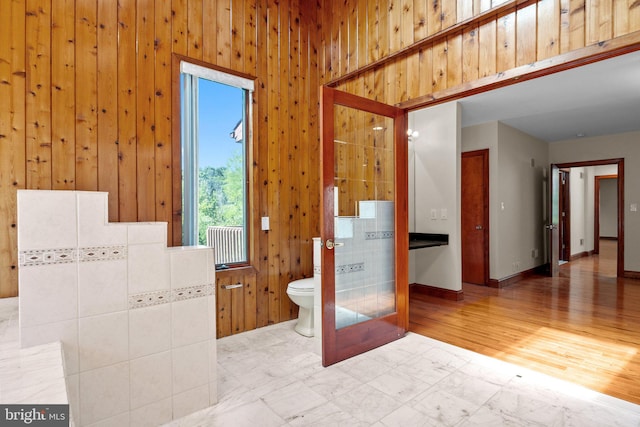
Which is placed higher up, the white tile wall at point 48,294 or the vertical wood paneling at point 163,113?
the vertical wood paneling at point 163,113

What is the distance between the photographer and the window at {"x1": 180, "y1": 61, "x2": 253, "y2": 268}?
9.12 ft

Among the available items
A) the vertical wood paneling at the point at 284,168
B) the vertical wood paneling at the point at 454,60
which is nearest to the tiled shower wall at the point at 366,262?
the vertical wood paneling at the point at 284,168

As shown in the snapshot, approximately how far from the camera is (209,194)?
119 inches

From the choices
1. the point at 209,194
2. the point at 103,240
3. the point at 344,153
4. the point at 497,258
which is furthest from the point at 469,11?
the point at 497,258

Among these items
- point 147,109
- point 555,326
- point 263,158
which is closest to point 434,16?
point 263,158

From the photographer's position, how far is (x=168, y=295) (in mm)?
1871

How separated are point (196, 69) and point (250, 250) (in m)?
1.68

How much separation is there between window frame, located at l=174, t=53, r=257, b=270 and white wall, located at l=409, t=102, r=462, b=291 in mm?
2635

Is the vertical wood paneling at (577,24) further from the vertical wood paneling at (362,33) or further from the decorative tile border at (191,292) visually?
the decorative tile border at (191,292)

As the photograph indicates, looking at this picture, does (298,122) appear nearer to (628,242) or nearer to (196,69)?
(196,69)

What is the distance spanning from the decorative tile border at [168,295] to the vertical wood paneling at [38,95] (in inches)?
42.5

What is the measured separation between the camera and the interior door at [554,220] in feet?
19.6

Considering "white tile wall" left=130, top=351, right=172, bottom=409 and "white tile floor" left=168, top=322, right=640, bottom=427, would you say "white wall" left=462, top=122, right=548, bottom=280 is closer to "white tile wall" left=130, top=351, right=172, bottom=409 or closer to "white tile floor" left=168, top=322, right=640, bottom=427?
"white tile floor" left=168, top=322, right=640, bottom=427

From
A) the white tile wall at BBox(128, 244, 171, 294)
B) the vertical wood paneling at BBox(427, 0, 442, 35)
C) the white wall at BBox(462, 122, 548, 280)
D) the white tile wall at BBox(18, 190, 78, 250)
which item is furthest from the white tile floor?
the white wall at BBox(462, 122, 548, 280)
